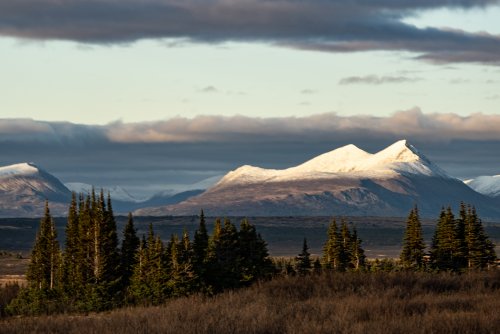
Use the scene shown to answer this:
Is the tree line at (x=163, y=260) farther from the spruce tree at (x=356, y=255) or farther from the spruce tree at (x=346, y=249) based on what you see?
the spruce tree at (x=356, y=255)

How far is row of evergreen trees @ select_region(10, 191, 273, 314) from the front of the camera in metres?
67.0

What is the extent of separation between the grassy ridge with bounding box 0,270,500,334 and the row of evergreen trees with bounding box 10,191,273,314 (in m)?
14.7

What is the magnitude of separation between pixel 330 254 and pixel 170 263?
23494mm

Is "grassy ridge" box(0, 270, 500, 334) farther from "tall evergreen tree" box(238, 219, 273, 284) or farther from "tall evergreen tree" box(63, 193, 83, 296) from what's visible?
"tall evergreen tree" box(63, 193, 83, 296)

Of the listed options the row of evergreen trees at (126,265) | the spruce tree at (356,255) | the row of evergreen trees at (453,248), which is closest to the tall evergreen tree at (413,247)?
the row of evergreen trees at (453,248)

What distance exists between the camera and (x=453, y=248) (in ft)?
274

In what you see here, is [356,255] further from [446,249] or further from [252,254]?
[252,254]

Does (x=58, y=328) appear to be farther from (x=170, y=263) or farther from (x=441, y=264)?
(x=441, y=264)

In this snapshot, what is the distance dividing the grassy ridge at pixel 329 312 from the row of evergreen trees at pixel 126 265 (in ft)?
48.4

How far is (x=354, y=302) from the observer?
42000mm

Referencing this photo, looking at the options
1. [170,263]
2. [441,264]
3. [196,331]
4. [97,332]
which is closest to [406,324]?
[196,331]

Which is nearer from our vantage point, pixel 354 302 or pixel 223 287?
pixel 354 302

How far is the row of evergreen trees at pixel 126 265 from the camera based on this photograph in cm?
6696

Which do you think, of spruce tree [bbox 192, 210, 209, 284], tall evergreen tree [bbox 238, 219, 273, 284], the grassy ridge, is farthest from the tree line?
the grassy ridge
